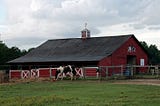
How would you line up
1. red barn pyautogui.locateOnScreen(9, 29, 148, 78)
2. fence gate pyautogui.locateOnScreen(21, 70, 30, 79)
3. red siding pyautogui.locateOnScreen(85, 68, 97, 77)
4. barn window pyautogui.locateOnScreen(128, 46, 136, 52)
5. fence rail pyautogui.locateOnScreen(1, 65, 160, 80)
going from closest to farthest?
fence rail pyautogui.locateOnScreen(1, 65, 160, 80), red siding pyautogui.locateOnScreen(85, 68, 97, 77), fence gate pyautogui.locateOnScreen(21, 70, 30, 79), red barn pyautogui.locateOnScreen(9, 29, 148, 78), barn window pyautogui.locateOnScreen(128, 46, 136, 52)

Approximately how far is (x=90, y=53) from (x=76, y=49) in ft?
14.2

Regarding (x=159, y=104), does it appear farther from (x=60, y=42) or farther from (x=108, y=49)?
(x=60, y=42)

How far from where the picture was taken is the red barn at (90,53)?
52.8 meters

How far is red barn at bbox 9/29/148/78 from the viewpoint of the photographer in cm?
5277

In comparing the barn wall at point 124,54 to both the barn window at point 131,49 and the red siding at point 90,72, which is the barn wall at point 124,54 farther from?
the red siding at point 90,72

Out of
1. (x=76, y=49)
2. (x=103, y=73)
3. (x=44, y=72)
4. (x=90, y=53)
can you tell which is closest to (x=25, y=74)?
(x=44, y=72)

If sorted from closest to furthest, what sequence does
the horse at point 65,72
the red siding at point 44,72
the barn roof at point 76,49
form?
the horse at point 65,72 < the red siding at point 44,72 < the barn roof at point 76,49

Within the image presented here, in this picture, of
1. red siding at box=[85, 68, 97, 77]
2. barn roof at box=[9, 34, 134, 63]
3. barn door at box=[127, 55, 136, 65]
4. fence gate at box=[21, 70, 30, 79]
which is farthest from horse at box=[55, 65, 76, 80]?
barn door at box=[127, 55, 136, 65]

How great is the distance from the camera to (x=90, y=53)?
54219 millimetres

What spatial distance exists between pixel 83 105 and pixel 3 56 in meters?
68.0

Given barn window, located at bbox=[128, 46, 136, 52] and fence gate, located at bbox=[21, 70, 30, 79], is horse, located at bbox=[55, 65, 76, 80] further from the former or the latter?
barn window, located at bbox=[128, 46, 136, 52]

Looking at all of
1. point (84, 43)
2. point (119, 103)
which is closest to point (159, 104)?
point (119, 103)

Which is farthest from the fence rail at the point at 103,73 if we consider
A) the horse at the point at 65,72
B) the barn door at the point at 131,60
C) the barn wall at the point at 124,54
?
the barn door at the point at 131,60

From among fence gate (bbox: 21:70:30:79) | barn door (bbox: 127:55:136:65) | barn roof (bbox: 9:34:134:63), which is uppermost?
barn roof (bbox: 9:34:134:63)
